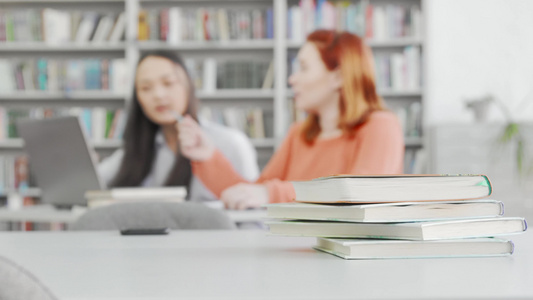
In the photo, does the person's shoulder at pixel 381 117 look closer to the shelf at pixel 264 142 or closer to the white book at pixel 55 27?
the shelf at pixel 264 142

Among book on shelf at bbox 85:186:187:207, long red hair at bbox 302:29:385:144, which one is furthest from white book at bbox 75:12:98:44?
book on shelf at bbox 85:186:187:207

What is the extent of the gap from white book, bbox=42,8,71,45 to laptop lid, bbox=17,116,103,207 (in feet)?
7.87

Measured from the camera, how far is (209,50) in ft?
14.8

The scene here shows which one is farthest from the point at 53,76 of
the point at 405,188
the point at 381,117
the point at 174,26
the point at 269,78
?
the point at 405,188

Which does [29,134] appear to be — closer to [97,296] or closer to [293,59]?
[97,296]

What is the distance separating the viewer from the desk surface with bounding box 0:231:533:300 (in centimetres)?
47

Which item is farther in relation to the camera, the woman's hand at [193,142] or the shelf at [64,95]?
the shelf at [64,95]

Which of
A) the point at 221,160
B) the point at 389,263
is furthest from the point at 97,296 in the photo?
the point at 221,160

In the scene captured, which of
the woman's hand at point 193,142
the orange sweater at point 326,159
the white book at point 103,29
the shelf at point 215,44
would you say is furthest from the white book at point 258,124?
the woman's hand at point 193,142

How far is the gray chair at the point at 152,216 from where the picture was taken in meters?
1.31

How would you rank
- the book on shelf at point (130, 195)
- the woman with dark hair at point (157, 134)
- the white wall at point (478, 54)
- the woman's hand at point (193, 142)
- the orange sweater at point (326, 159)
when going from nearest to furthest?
the book on shelf at point (130, 195)
the orange sweater at point (326, 159)
the woman's hand at point (193, 142)
the woman with dark hair at point (157, 134)
the white wall at point (478, 54)

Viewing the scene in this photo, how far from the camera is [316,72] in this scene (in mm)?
2168

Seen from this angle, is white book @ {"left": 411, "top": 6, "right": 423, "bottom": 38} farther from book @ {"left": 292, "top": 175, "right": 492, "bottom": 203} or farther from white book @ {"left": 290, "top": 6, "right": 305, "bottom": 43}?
book @ {"left": 292, "top": 175, "right": 492, "bottom": 203}

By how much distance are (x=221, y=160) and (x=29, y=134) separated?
688 mm
